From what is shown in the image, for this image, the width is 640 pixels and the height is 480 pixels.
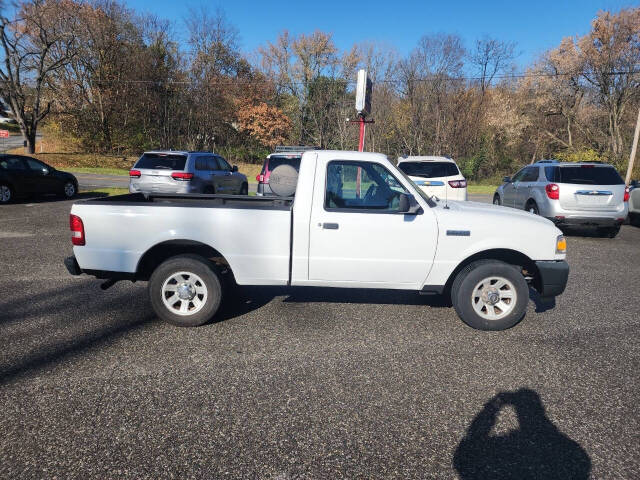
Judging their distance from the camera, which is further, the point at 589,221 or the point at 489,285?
the point at 589,221

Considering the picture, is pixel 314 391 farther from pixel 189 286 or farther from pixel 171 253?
pixel 171 253

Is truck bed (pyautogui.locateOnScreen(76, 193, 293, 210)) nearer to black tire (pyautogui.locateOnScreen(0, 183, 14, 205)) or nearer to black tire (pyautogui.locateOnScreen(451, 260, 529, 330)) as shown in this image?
black tire (pyautogui.locateOnScreen(451, 260, 529, 330))

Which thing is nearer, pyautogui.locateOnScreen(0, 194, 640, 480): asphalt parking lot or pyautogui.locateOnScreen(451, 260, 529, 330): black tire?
pyautogui.locateOnScreen(0, 194, 640, 480): asphalt parking lot

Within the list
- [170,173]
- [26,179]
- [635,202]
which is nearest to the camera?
[170,173]

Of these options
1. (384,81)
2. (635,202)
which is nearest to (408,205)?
(635,202)

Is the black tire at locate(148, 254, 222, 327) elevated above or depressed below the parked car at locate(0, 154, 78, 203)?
below

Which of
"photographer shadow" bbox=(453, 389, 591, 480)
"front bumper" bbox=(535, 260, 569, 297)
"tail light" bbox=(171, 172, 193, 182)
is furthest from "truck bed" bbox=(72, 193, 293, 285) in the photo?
"tail light" bbox=(171, 172, 193, 182)

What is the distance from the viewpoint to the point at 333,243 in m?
4.27

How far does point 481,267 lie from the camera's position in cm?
436

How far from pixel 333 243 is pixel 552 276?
7.49 ft

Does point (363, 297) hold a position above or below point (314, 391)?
above

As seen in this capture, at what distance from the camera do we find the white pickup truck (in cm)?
425

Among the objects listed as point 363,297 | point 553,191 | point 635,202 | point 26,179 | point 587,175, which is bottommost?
point 363,297

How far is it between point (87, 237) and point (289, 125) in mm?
37095
